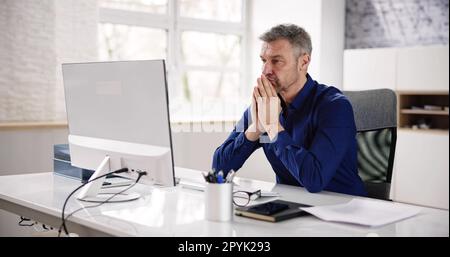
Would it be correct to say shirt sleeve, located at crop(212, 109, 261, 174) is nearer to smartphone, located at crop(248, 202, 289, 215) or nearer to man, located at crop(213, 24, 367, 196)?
man, located at crop(213, 24, 367, 196)

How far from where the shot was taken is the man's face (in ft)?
7.32

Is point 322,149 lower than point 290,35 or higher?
lower

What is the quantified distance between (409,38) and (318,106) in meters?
3.87

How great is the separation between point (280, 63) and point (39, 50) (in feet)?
7.50

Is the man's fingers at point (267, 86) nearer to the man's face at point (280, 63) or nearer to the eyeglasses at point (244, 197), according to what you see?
the man's face at point (280, 63)

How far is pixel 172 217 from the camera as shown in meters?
1.66

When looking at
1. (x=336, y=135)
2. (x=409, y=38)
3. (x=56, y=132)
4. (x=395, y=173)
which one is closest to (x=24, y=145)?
(x=56, y=132)

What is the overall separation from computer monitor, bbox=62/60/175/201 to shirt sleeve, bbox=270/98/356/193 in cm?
48

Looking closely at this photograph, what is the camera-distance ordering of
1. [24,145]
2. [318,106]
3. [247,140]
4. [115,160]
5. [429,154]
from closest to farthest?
[115,160]
[318,106]
[247,140]
[24,145]
[429,154]

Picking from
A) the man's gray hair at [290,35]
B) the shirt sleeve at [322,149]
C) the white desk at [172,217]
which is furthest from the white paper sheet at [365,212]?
the man's gray hair at [290,35]

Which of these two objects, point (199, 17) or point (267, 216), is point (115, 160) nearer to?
point (267, 216)

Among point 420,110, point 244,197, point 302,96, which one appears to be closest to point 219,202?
point 244,197

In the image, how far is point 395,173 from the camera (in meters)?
5.38

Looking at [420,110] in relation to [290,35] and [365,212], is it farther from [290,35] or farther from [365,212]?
[365,212]
